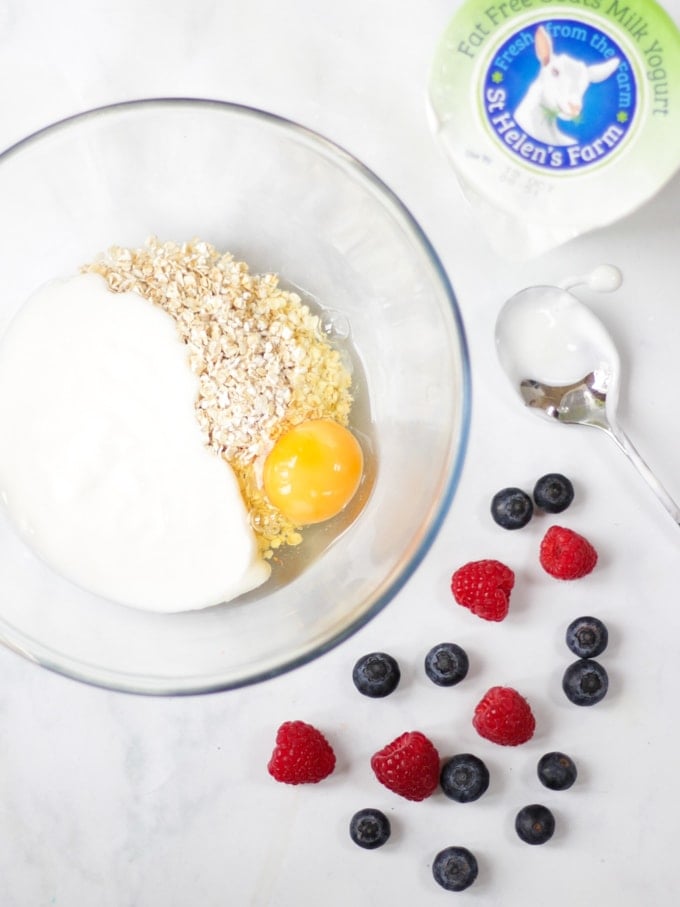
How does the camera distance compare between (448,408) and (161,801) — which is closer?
(448,408)

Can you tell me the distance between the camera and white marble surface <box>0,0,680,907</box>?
45.8 inches

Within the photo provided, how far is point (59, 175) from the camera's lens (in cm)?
115

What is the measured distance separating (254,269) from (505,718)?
667 mm

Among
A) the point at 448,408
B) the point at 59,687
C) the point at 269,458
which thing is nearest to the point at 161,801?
the point at 59,687

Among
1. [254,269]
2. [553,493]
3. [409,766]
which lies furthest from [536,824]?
[254,269]

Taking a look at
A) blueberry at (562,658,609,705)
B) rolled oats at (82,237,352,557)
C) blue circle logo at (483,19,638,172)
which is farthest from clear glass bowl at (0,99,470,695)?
blueberry at (562,658,609,705)

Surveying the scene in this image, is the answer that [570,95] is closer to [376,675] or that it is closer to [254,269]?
[254,269]

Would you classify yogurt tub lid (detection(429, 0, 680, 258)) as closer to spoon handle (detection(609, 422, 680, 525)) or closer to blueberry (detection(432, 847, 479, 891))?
spoon handle (detection(609, 422, 680, 525))

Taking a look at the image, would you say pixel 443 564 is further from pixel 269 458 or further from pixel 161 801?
pixel 161 801

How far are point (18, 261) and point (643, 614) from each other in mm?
941

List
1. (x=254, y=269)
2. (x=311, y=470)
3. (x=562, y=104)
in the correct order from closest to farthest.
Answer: (x=562, y=104) → (x=311, y=470) → (x=254, y=269)

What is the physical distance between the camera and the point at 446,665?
114 cm

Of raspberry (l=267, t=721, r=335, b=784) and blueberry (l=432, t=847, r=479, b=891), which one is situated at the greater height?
raspberry (l=267, t=721, r=335, b=784)

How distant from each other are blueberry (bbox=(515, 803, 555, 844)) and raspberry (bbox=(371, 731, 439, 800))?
4.9 inches
